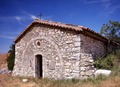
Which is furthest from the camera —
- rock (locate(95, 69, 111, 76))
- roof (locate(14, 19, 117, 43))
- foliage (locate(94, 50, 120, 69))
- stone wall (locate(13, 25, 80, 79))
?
foliage (locate(94, 50, 120, 69))

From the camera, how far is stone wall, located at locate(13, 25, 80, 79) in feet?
39.7

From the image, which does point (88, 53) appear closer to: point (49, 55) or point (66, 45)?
point (66, 45)

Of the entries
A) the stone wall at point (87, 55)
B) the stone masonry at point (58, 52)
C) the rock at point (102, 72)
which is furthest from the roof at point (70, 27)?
the rock at point (102, 72)

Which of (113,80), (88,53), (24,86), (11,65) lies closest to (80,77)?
(88,53)

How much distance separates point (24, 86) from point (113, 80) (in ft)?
19.2

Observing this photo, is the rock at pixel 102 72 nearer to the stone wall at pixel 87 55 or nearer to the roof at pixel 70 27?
the stone wall at pixel 87 55

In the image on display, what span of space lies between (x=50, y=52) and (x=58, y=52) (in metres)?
0.82

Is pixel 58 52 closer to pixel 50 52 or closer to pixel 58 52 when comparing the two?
pixel 58 52

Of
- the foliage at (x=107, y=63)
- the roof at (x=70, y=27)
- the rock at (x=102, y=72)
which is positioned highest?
the roof at (x=70, y=27)

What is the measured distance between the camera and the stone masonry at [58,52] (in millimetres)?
11938

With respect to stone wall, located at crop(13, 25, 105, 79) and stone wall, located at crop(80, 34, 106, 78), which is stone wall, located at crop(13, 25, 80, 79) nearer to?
stone wall, located at crop(13, 25, 105, 79)

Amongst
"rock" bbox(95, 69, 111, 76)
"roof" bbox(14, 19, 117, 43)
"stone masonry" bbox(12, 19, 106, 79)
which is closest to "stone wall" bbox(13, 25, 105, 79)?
"stone masonry" bbox(12, 19, 106, 79)

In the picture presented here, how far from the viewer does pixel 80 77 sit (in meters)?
11.7

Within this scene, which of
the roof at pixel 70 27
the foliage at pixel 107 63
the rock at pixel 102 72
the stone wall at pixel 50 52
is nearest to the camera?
the rock at pixel 102 72
